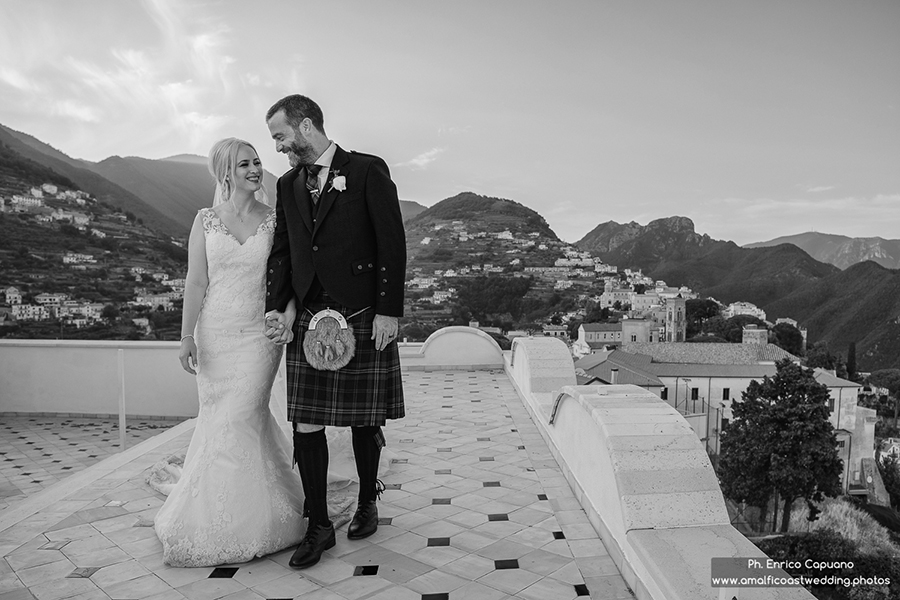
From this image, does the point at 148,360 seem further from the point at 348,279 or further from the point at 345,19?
the point at 345,19

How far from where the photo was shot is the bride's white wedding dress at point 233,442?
2350 millimetres

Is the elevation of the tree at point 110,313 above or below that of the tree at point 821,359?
above

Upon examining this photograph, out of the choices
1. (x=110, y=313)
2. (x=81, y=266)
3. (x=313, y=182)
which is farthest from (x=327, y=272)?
(x=81, y=266)

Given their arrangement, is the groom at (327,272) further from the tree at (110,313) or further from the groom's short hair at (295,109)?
the tree at (110,313)

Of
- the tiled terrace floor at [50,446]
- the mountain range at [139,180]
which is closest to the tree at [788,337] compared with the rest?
the mountain range at [139,180]

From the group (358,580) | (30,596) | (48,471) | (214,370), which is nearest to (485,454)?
(358,580)

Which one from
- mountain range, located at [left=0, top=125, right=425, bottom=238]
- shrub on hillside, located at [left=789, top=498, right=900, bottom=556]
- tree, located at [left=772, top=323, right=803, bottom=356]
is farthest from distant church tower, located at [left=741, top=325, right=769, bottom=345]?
mountain range, located at [left=0, top=125, right=425, bottom=238]

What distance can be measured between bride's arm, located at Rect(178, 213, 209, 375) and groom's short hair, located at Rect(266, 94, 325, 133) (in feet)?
2.01

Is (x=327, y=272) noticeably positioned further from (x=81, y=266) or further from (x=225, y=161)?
(x=81, y=266)

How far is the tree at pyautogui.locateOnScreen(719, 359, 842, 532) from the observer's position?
3134 cm

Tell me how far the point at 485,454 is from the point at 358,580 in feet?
6.96

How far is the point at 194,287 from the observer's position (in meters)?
2.50

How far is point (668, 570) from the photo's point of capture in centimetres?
189

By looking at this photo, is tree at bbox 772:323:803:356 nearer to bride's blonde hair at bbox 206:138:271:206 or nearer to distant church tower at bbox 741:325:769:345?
distant church tower at bbox 741:325:769:345
